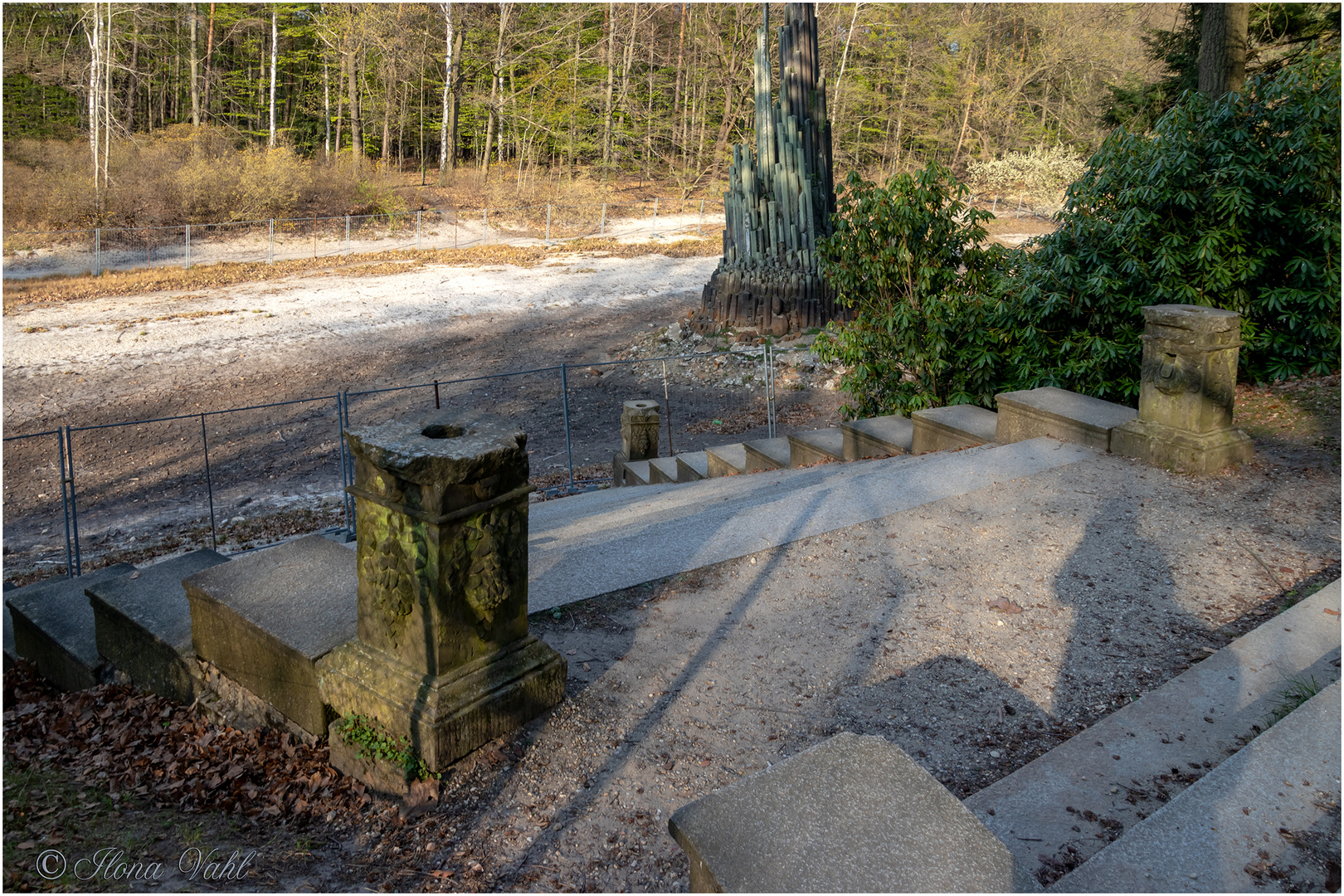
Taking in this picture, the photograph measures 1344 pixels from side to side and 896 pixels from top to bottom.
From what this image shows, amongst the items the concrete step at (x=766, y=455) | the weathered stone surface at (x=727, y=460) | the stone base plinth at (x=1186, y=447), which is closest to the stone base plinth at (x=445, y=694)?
the stone base plinth at (x=1186, y=447)

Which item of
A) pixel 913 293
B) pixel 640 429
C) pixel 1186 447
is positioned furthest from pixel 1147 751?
pixel 640 429

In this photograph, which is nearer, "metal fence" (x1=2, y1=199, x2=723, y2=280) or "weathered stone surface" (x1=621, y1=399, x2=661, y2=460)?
"weathered stone surface" (x1=621, y1=399, x2=661, y2=460)

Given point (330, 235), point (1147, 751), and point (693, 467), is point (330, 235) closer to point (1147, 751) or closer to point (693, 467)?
point (693, 467)

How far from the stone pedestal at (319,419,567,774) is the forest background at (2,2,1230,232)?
95.1 feet

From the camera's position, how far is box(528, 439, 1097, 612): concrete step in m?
5.54

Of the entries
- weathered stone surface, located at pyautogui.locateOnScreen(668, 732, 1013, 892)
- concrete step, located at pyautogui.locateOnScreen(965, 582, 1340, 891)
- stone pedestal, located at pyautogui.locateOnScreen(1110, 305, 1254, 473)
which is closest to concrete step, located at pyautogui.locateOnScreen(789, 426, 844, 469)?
stone pedestal, located at pyautogui.locateOnScreen(1110, 305, 1254, 473)

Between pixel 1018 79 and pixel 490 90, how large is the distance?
76.1 feet

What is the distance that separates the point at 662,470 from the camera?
10773 mm

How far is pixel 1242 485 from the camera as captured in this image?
6.79m

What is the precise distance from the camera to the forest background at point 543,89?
34.6 metres

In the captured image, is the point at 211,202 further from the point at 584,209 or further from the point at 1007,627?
the point at 1007,627

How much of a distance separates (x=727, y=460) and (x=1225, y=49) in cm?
893

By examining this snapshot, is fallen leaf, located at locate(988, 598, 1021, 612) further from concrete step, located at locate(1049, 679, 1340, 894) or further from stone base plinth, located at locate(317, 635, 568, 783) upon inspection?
stone base plinth, located at locate(317, 635, 568, 783)

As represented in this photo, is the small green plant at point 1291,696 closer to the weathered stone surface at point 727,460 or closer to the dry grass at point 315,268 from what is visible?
the weathered stone surface at point 727,460
